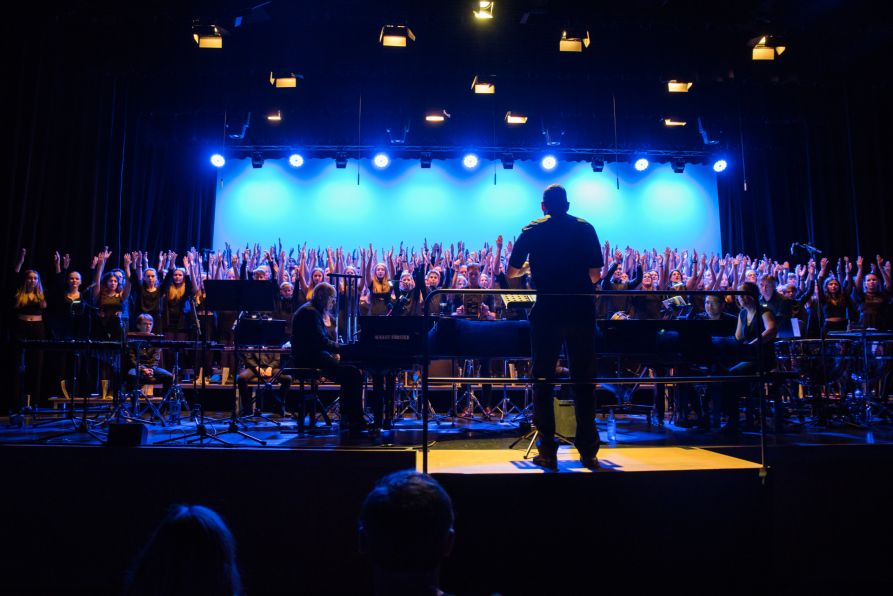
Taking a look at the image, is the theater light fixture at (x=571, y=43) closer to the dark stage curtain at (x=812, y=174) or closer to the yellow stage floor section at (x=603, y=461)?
the dark stage curtain at (x=812, y=174)

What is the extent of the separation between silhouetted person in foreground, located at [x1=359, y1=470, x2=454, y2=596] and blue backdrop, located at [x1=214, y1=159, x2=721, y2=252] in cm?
1076

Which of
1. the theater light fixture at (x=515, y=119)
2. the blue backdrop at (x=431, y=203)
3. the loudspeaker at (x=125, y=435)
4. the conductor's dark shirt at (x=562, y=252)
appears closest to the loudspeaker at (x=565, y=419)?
the conductor's dark shirt at (x=562, y=252)

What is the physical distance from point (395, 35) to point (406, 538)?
27.7ft

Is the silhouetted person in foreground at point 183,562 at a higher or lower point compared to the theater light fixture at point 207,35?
lower

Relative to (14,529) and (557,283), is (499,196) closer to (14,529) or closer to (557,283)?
(557,283)

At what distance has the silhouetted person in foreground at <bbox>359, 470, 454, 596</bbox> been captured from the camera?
142 cm

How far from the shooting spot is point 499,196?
12.4 meters

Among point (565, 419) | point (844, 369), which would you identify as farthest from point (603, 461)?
point (844, 369)

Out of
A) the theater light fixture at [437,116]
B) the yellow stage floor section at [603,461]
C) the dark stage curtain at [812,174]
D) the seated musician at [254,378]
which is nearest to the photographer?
the yellow stage floor section at [603,461]

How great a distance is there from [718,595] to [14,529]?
4.47 m

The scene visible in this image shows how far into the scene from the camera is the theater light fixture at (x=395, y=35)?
874 centimetres

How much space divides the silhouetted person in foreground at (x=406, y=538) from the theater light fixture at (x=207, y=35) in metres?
8.60

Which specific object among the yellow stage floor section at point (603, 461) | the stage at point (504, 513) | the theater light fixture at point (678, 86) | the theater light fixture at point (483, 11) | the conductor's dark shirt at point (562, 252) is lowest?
the stage at point (504, 513)

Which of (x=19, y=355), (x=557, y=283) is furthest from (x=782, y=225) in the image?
(x=19, y=355)
